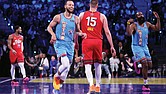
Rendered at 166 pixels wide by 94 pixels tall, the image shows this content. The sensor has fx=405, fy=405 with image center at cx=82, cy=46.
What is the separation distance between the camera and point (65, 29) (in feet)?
29.1

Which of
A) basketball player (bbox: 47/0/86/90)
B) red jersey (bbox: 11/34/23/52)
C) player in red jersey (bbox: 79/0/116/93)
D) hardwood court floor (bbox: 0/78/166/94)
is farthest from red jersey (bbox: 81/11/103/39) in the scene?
red jersey (bbox: 11/34/23/52)

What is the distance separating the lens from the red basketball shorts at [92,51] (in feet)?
27.3

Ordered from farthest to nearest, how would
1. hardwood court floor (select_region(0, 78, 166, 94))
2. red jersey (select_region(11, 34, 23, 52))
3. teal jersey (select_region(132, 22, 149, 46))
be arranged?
red jersey (select_region(11, 34, 23, 52)) → teal jersey (select_region(132, 22, 149, 46)) → hardwood court floor (select_region(0, 78, 166, 94))

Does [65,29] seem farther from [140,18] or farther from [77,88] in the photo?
[140,18]

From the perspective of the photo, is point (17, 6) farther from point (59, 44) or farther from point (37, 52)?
point (59, 44)

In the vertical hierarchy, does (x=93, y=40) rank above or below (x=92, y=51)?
above

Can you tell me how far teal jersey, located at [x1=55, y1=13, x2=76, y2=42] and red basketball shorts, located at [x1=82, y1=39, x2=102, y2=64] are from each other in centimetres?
65

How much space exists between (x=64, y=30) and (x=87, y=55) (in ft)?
2.85

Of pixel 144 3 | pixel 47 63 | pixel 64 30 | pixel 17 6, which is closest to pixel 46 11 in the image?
pixel 17 6

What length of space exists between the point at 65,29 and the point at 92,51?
0.89m

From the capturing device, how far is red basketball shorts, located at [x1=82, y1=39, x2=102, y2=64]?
27.3ft

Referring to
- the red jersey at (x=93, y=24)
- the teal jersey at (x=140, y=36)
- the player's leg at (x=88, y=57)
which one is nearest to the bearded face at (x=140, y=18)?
the teal jersey at (x=140, y=36)

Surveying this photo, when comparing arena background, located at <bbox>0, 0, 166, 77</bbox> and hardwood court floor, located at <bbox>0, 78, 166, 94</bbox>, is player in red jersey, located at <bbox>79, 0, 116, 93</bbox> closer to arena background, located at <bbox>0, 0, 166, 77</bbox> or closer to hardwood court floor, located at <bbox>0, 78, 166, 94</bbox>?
Result: hardwood court floor, located at <bbox>0, 78, 166, 94</bbox>

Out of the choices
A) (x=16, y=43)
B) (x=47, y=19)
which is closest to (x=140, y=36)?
(x=16, y=43)
